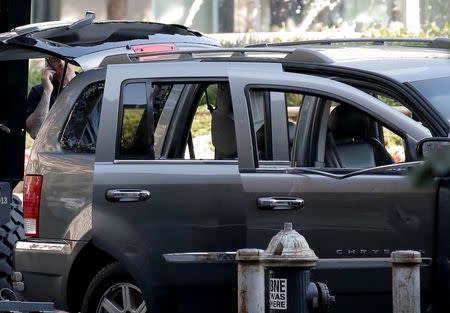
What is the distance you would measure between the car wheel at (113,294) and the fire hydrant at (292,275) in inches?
53.4

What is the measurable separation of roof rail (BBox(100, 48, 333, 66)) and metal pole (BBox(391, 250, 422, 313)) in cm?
162

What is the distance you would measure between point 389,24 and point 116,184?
17.1m

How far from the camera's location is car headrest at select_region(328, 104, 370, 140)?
7664mm

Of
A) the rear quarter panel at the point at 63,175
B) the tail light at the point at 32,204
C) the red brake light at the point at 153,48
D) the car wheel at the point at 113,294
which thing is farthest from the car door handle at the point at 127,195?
the red brake light at the point at 153,48

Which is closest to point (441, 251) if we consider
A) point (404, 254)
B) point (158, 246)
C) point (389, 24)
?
point (404, 254)

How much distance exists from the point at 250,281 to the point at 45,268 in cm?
176

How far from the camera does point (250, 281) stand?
6582 millimetres

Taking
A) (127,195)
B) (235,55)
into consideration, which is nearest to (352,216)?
(127,195)

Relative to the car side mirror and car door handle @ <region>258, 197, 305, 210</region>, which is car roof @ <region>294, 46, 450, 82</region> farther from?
car door handle @ <region>258, 197, 305, 210</region>

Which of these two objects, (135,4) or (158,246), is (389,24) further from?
(158,246)

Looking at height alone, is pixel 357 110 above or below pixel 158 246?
above

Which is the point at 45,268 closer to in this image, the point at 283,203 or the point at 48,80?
the point at 283,203

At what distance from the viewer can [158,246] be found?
7469 mm

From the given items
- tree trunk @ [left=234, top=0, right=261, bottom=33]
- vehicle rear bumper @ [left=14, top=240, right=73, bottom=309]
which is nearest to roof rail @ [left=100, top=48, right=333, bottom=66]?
vehicle rear bumper @ [left=14, top=240, right=73, bottom=309]
